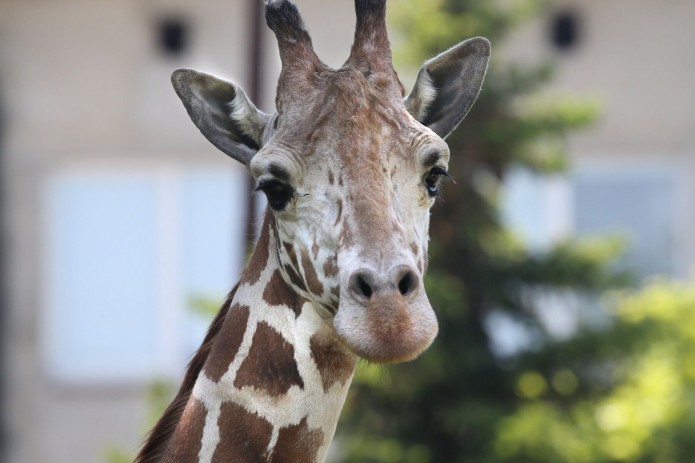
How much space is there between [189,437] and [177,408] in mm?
188

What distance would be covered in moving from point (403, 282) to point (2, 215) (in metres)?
11.2

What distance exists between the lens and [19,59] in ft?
47.0

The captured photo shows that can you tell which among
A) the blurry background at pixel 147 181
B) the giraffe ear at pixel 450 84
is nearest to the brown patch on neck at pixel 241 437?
the giraffe ear at pixel 450 84

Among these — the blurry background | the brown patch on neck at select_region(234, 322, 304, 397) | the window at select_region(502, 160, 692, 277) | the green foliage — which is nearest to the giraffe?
the brown patch on neck at select_region(234, 322, 304, 397)

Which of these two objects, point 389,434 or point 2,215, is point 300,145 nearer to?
point 389,434

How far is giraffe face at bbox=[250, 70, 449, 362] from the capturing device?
3.62m

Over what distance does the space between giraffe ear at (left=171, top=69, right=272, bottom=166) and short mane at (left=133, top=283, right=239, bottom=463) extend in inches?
17.5

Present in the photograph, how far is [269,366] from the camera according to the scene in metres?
4.04

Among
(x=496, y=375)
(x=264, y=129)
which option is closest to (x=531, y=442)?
(x=496, y=375)

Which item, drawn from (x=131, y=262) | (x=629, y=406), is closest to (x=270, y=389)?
(x=629, y=406)

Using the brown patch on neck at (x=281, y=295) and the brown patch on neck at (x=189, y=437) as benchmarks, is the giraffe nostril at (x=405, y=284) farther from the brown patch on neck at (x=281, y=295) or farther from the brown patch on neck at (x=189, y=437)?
the brown patch on neck at (x=189, y=437)

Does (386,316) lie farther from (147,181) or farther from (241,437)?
(147,181)

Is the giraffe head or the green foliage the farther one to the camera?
the green foliage

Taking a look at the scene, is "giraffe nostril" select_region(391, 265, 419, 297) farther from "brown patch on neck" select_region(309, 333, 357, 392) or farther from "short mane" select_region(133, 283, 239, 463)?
"short mane" select_region(133, 283, 239, 463)
